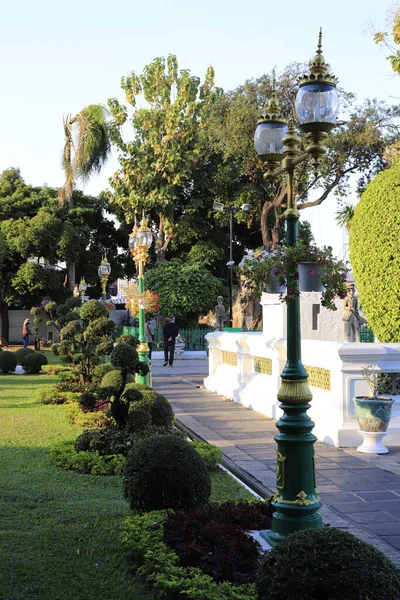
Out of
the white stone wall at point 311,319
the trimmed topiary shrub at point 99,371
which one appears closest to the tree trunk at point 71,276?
the trimmed topiary shrub at point 99,371

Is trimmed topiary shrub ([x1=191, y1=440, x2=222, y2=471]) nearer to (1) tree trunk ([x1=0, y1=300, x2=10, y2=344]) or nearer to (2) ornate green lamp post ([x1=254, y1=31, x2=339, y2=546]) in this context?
(2) ornate green lamp post ([x1=254, y1=31, x2=339, y2=546])

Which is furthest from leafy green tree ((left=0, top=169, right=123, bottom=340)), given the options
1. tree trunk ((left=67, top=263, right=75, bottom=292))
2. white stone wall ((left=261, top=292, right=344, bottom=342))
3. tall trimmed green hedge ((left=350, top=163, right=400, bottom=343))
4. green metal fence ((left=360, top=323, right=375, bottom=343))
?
tall trimmed green hedge ((left=350, top=163, right=400, bottom=343))

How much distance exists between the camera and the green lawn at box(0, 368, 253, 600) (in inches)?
191

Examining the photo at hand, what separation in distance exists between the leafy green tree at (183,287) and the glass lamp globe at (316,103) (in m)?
31.7

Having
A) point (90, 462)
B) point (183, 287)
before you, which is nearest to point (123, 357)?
point (90, 462)

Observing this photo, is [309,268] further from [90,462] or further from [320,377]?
[320,377]

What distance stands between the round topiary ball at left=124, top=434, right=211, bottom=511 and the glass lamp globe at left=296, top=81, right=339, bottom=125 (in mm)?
2987

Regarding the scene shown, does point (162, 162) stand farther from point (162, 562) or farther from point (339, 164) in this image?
point (162, 562)

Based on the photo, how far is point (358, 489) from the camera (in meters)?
7.89

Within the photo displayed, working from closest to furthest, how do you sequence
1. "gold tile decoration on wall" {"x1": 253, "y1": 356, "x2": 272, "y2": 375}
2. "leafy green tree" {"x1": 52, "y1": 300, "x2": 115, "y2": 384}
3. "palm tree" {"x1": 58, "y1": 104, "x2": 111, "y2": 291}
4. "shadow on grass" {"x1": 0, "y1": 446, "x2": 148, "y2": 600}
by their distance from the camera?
"shadow on grass" {"x1": 0, "y1": 446, "x2": 148, "y2": 600}, "gold tile decoration on wall" {"x1": 253, "y1": 356, "x2": 272, "y2": 375}, "leafy green tree" {"x1": 52, "y1": 300, "x2": 115, "y2": 384}, "palm tree" {"x1": 58, "y1": 104, "x2": 111, "y2": 291}

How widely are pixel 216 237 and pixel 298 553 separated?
3857 centimetres

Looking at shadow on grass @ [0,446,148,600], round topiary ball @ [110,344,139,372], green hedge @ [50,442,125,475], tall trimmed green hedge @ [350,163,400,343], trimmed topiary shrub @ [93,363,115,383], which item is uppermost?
tall trimmed green hedge @ [350,163,400,343]

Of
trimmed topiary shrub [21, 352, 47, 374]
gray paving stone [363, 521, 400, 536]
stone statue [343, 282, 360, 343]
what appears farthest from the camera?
trimmed topiary shrub [21, 352, 47, 374]

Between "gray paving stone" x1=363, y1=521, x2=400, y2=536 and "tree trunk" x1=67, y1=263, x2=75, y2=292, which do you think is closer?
"gray paving stone" x1=363, y1=521, x2=400, y2=536
